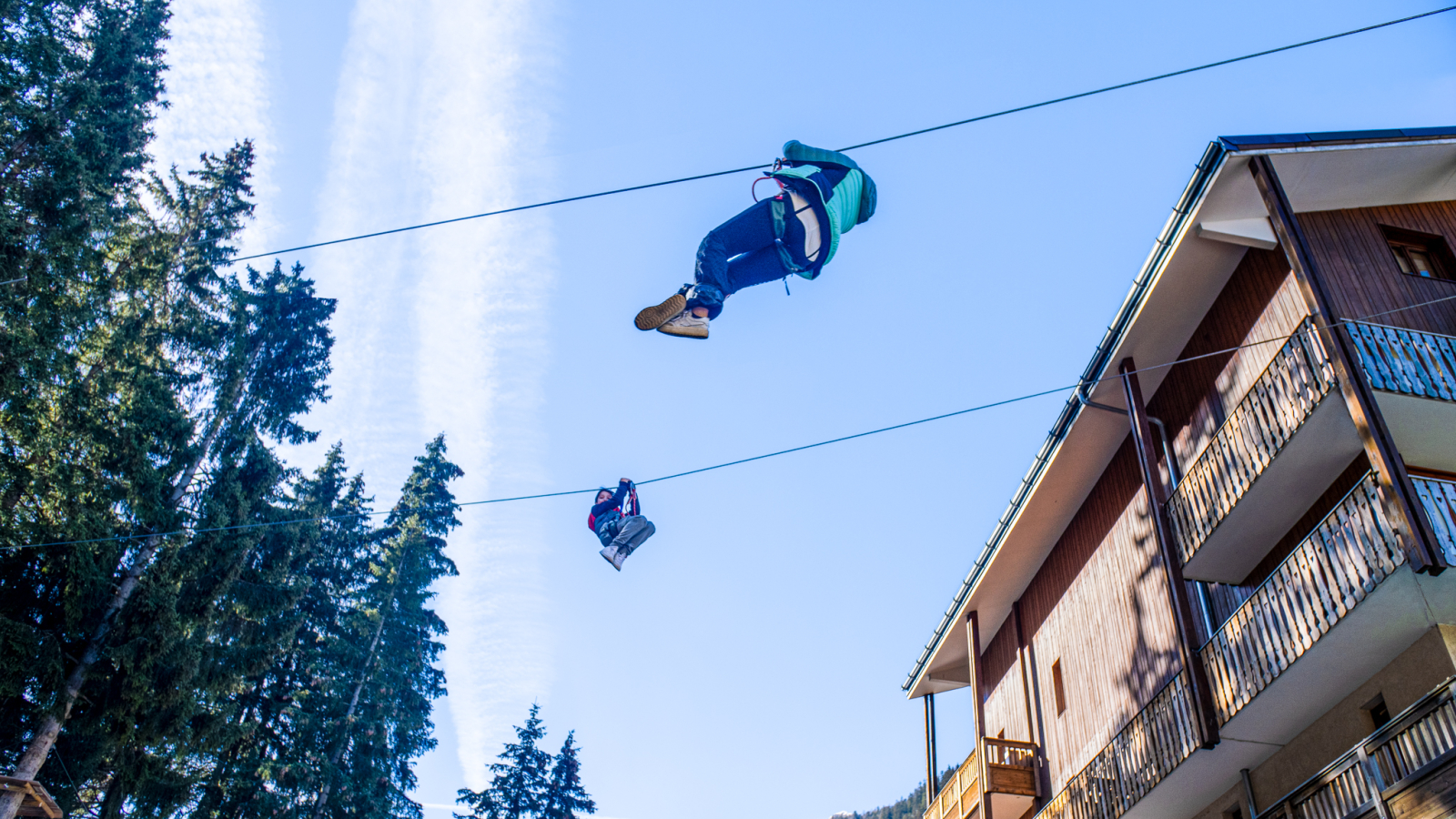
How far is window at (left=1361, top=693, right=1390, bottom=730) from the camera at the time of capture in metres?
10.2

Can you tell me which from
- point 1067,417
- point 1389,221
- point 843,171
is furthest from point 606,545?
point 1389,221

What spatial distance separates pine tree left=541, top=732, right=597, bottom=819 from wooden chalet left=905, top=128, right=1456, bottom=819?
59.7 feet

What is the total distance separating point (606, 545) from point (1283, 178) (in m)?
10.5


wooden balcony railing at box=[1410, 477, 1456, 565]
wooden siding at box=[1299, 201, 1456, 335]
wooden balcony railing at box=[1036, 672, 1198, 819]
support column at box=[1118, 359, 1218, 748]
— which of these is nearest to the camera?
wooden balcony railing at box=[1410, 477, 1456, 565]

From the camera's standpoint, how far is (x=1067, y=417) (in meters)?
16.4

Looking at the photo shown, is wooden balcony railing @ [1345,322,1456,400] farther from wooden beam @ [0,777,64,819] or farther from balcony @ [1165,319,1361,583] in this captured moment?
wooden beam @ [0,777,64,819]

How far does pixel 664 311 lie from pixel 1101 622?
10107mm

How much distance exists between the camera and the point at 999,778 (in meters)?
17.5

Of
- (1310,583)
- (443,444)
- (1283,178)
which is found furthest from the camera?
(443,444)

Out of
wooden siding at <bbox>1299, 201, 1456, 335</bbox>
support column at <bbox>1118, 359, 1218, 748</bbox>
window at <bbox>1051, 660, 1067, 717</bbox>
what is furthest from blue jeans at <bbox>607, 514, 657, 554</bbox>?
wooden siding at <bbox>1299, 201, 1456, 335</bbox>

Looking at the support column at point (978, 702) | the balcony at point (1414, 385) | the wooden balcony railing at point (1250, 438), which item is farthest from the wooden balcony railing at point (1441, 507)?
the support column at point (978, 702)

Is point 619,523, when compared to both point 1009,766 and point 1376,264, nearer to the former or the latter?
point 1009,766

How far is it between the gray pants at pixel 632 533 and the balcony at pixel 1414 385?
898 cm

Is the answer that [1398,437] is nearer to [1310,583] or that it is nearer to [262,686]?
[1310,583]
